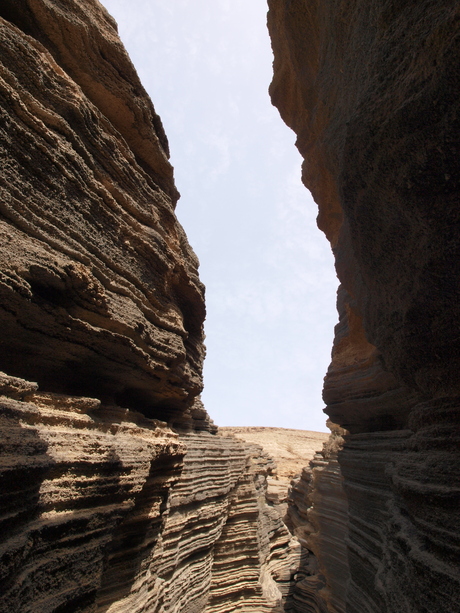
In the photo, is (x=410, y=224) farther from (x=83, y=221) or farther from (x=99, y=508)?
(x=99, y=508)

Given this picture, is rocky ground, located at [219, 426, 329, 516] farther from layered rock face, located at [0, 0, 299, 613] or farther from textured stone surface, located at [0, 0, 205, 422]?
Answer: textured stone surface, located at [0, 0, 205, 422]

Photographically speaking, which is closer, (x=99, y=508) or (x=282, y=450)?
(x=99, y=508)

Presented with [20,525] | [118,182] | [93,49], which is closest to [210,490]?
[20,525]

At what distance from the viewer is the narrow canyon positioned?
3221 mm

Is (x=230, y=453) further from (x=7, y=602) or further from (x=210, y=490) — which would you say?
(x=7, y=602)

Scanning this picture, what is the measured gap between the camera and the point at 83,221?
17.4 ft

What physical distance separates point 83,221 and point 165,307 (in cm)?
264

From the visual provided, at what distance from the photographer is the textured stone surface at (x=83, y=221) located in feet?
14.4

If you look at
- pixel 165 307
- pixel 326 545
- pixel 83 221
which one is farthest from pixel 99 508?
pixel 326 545

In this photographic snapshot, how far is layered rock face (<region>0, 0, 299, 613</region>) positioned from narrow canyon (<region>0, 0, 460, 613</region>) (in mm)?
32

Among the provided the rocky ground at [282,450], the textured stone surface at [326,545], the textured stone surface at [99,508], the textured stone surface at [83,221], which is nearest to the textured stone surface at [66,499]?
the textured stone surface at [99,508]

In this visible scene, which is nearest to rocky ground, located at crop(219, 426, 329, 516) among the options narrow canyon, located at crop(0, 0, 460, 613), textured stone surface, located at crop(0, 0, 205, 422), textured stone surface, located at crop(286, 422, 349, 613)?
textured stone surface, located at crop(286, 422, 349, 613)

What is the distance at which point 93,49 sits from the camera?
6852mm

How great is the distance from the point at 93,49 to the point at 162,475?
27.8ft
